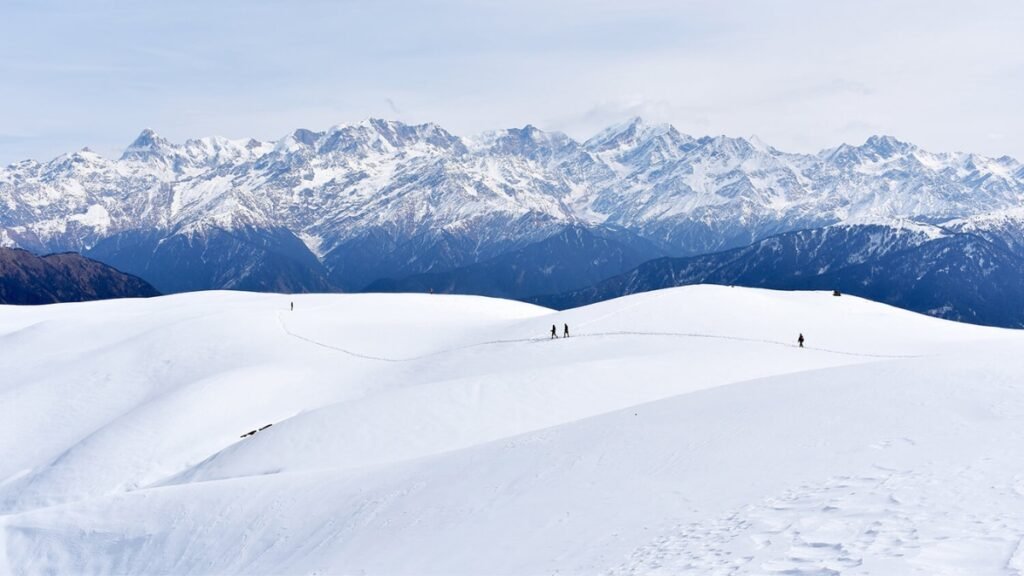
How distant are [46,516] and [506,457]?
71.7ft

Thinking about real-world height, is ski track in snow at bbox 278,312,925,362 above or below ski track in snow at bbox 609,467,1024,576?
below

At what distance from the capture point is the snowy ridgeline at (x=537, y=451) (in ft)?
67.5

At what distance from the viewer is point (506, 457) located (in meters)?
32.8

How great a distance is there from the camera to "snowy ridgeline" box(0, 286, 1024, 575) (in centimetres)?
2056

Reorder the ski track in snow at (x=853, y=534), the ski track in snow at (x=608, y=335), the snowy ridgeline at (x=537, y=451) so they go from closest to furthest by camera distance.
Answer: the ski track in snow at (x=853, y=534) → the snowy ridgeline at (x=537, y=451) → the ski track in snow at (x=608, y=335)

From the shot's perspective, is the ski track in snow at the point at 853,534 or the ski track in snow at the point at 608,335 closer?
the ski track in snow at the point at 853,534

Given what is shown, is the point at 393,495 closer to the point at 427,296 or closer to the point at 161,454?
the point at 161,454

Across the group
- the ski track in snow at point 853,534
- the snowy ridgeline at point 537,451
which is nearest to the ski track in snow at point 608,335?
the snowy ridgeline at point 537,451

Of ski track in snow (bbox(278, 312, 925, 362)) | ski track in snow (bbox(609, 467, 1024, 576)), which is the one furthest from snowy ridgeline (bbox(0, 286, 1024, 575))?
ski track in snow (bbox(278, 312, 925, 362))

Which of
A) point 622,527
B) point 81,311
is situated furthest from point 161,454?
point 81,311

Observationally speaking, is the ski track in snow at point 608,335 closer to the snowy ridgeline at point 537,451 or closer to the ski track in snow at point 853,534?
the snowy ridgeline at point 537,451

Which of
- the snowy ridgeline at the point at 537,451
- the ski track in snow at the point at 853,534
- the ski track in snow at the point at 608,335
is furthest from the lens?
the ski track in snow at the point at 608,335

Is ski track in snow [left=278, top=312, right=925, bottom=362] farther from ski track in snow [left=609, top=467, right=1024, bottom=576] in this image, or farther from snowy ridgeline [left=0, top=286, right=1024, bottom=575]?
ski track in snow [left=609, top=467, right=1024, bottom=576]

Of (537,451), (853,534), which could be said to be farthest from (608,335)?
(853,534)
